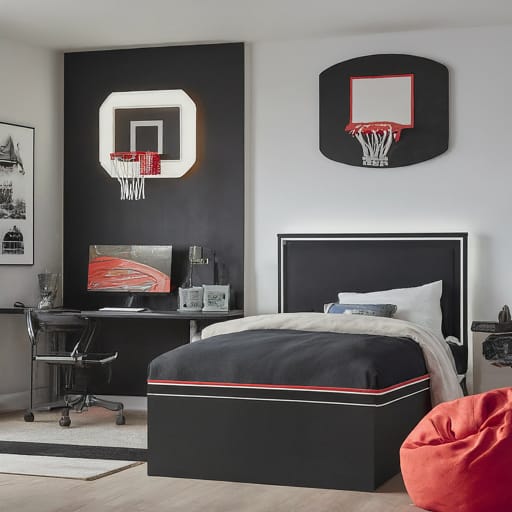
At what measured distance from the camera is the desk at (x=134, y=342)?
23.4 feet

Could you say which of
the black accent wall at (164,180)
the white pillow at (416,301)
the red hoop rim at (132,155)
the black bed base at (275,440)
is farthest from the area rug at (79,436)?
the red hoop rim at (132,155)

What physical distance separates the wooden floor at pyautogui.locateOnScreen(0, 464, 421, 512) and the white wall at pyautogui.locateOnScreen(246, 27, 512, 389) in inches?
84.9

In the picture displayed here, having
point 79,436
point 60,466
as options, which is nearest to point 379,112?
A: point 79,436

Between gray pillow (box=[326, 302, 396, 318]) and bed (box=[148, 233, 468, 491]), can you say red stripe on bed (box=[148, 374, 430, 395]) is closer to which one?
bed (box=[148, 233, 468, 491])

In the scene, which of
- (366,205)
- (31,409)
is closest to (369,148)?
(366,205)

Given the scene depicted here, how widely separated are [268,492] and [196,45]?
3.80 meters

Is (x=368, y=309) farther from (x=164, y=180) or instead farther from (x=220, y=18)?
(x=220, y=18)

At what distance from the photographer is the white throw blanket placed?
5.18 m

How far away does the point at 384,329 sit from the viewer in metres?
5.32

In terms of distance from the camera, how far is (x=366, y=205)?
6797 mm

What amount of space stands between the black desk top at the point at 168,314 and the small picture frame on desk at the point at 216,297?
0.07m

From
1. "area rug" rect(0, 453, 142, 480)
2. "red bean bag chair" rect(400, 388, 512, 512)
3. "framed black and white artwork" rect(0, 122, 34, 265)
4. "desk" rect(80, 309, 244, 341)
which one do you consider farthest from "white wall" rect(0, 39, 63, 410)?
"red bean bag chair" rect(400, 388, 512, 512)

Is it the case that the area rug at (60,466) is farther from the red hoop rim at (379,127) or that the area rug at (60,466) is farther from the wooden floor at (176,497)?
the red hoop rim at (379,127)

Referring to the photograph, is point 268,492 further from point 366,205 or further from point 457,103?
point 457,103
